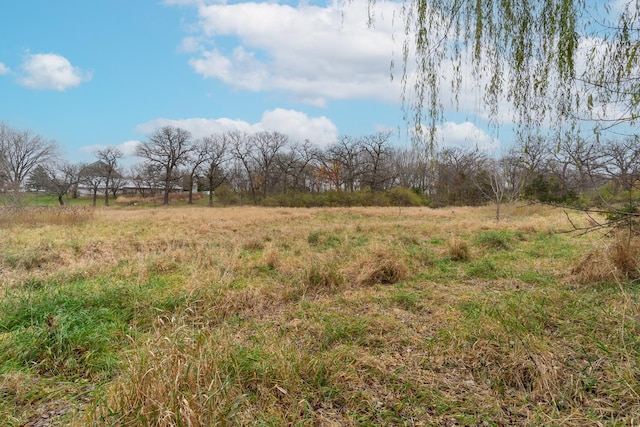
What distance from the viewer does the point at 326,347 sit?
3025 mm

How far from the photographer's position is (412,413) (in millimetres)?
2082

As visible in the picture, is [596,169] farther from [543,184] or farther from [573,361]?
[573,361]

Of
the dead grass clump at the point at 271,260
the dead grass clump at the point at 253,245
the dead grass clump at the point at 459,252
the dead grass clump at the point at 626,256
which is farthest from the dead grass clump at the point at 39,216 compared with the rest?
the dead grass clump at the point at 626,256

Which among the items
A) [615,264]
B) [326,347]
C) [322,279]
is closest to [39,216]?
[322,279]

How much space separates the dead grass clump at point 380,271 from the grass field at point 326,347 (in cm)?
2

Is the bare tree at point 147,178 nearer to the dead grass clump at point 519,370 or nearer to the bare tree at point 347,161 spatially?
the bare tree at point 347,161

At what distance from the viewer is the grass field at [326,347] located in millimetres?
1997

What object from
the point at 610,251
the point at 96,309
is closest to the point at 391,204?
the point at 610,251

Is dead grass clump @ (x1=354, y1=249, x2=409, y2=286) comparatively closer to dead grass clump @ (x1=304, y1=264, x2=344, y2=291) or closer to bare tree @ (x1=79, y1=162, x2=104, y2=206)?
dead grass clump @ (x1=304, y1=264, x2=344, y2=291)

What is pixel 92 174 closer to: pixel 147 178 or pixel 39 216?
pixel 147 178

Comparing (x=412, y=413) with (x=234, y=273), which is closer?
(x=412, y=413)

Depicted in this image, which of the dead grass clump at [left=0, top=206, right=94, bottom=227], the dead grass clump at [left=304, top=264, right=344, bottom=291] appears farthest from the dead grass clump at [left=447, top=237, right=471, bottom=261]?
the dead grass clump at [left=0, top=206, right=94, bottom=227]

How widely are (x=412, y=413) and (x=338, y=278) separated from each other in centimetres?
316

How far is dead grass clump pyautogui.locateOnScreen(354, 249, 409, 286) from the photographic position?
17.5ft
